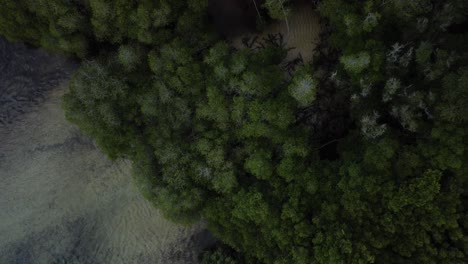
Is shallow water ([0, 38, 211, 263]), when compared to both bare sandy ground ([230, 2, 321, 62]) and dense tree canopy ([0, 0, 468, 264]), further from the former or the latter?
bare sandy ground ([230, 2, 321, 62])

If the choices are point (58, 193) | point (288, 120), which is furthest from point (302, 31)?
point (58, 193)

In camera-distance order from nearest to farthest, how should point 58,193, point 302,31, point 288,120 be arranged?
point 288,120
point 302,31
point 58,193

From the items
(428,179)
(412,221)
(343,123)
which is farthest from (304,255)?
(343,123)

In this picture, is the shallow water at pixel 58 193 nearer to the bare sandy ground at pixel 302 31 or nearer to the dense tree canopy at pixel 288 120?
the dense tree canopy at pixel 288 120

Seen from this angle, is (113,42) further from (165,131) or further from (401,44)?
(401,44)

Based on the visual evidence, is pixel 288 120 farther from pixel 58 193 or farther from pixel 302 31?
pixel 58 193

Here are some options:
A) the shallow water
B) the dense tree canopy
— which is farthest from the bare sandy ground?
the shallow water

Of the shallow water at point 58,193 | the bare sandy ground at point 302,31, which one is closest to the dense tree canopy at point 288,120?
the bare sandy ground at point 302,31
